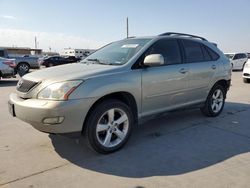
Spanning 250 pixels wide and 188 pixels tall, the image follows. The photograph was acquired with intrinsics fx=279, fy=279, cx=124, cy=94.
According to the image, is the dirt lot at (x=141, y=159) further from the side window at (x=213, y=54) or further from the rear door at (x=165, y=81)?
the side window at (x=213, y=54)

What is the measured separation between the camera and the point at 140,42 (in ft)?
15.8

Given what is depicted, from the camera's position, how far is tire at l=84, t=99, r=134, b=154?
3797mm

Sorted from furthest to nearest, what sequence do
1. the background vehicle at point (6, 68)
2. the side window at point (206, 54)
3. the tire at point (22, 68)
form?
the tire at point (22, 68)
the background vehicle at point (6, 68)
the side window at point (206, 54)

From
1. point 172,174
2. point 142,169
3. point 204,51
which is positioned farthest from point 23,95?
point 204,51

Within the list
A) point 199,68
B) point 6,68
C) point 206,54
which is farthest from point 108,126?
point 6,68

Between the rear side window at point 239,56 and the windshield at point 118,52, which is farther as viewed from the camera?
the rear side window at point 239,56

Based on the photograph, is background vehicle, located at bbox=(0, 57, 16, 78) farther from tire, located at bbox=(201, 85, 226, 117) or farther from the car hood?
tire, located at bbox=(201, 85, 226, 117)

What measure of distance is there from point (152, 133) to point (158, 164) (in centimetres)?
130

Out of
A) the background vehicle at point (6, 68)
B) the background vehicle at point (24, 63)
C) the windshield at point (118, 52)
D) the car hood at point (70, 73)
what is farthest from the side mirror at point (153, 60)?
the background vehicle at point (24, 63)

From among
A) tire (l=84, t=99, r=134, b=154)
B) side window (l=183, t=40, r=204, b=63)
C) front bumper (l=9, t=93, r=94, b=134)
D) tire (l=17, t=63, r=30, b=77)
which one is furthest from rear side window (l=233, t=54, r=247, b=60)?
front bumper (l=9, t=93, r=94, b=134)

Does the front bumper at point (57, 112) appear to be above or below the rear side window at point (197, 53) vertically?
below

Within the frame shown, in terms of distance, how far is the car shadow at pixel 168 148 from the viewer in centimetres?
361

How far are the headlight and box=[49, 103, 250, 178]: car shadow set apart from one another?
0.92 m

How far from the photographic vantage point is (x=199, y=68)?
17.7 feet
